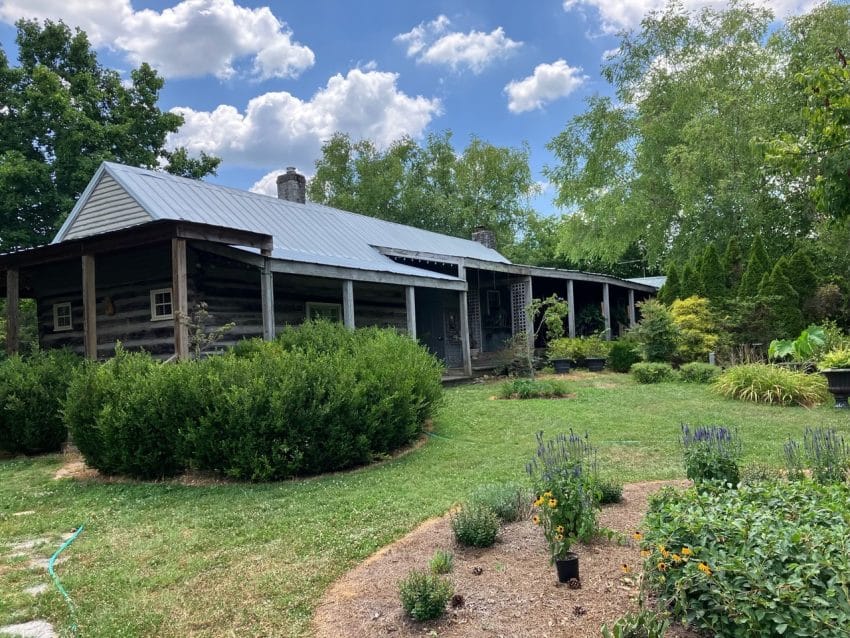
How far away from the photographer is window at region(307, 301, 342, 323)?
1454cm

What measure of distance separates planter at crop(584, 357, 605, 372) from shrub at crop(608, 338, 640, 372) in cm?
27

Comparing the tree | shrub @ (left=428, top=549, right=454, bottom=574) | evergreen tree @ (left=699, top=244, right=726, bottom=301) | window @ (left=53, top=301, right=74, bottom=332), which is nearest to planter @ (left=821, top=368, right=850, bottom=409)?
evergreen tree @ (left=699, top=244, right=726, bottom=301)

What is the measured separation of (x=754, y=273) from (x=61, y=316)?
1862 centimetres

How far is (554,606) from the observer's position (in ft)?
10.3

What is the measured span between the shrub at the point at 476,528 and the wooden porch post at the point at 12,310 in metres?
11.2

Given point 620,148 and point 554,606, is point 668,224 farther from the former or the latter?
point 554,606

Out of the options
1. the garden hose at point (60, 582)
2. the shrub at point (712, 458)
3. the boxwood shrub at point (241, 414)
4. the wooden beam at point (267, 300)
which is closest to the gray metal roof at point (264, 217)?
the wooden beam at point (267, 300)

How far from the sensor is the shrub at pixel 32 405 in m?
9.16

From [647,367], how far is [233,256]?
9.84m

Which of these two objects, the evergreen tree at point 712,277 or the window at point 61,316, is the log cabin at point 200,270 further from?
the evergreen tree at point 712,277

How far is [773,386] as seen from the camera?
36.5 ft

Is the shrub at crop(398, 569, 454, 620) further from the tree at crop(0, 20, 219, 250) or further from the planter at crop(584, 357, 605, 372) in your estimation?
the tree at crop(0, 20, 219, 250)

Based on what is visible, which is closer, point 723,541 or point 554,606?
point 723,541

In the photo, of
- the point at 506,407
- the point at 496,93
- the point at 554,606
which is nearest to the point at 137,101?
the point at 496,93
